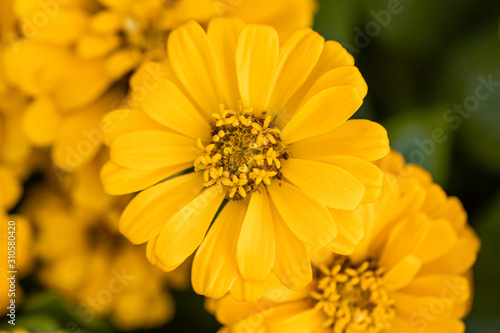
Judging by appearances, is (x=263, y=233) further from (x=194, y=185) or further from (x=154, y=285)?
(x=154, y=285)

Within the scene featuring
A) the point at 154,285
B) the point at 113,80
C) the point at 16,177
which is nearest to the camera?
the point at 113,80

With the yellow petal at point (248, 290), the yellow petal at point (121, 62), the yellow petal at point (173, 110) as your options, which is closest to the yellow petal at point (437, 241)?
the yellow petal at point (248, 290)

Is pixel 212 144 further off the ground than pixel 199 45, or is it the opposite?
pixel 199 45

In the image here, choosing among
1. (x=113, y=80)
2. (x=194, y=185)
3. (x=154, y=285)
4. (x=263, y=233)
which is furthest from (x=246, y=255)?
(x=154, y=285)

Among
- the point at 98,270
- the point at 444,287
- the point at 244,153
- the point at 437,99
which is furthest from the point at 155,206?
the point at 437,99

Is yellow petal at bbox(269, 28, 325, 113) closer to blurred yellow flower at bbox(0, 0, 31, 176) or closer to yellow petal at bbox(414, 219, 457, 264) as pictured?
yellow petal at bbox(414, 219, 457, 264)

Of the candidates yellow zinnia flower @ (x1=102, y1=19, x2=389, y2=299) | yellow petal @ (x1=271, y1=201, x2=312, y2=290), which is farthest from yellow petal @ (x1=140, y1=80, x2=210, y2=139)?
yellow petal @ (x1=271, y1=201, x2=312, y2=290)

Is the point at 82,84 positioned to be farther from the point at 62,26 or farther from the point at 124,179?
the point at 124,179
